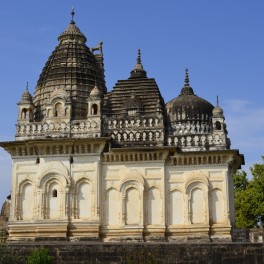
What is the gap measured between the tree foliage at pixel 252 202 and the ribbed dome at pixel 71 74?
13173 mm

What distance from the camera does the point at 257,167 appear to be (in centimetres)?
4103

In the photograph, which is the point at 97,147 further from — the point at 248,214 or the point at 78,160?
the point at 248,214

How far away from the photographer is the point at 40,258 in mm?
21469

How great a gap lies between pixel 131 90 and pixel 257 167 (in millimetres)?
12979

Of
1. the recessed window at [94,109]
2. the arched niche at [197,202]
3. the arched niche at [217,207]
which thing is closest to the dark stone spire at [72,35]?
the recessed window at [94,109]

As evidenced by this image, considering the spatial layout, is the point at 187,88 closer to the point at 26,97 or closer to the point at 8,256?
the point at 26,97

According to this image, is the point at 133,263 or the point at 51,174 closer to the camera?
the point at 133,263

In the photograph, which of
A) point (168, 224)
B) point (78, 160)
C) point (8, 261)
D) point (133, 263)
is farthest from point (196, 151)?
point (8, 261)

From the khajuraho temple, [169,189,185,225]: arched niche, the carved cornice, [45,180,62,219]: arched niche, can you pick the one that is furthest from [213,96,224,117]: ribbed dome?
[45,180,62,219]: arched niche

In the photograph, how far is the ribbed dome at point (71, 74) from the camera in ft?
107

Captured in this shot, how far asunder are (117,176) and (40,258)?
8688mm

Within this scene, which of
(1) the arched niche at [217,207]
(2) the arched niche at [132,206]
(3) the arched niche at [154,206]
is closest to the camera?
(1) the arched niche at [217,207]

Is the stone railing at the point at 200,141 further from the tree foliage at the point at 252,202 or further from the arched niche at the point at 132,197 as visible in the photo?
the tree foliage at the point at 252,202

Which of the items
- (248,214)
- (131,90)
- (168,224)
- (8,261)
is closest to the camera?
(8,261)
